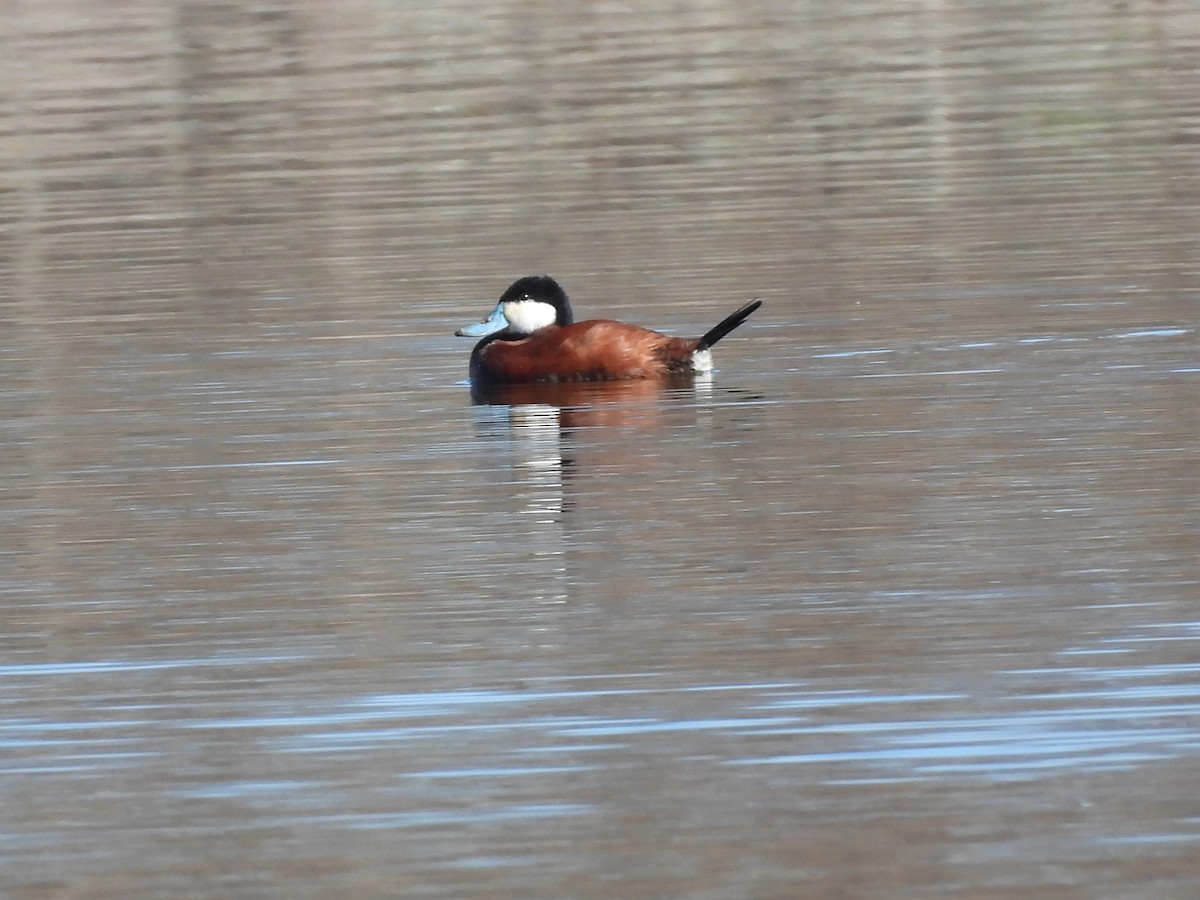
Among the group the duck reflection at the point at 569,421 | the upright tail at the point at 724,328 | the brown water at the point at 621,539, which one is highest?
the upright tail at the point at 724,328

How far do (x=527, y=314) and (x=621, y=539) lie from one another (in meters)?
4.65

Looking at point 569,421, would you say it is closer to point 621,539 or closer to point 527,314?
point 527,314

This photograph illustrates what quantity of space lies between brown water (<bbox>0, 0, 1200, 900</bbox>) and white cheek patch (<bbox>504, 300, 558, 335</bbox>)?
409 mm

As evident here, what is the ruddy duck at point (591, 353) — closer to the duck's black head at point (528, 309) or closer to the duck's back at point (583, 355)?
the duck's back at point (583, 355)

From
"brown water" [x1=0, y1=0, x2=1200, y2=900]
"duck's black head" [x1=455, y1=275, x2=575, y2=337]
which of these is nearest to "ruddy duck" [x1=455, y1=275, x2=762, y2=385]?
"duck's black head" [x1=455, y1=275, x2=575, y2=337]

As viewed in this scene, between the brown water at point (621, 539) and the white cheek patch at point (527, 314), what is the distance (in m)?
0.41

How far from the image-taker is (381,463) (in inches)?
437

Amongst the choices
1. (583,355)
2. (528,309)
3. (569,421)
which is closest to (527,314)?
(528,309)

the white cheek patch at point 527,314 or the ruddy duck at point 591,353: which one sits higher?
the white cheek patch at point 527,314

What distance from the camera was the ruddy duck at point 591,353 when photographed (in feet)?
42.7

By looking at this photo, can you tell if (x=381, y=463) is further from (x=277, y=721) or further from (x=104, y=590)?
(x=277, y=721)

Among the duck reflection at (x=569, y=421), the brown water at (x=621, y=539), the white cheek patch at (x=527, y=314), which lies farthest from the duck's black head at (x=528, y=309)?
the duck reflection at (x=569, y=421)

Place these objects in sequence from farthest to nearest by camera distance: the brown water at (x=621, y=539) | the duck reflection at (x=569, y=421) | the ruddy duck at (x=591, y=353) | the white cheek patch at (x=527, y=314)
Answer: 1. the white cheek patch at (x=527, y=314)
2. the ruddy duck at (x=591, y=353)
3. the duck reflection at (x=569, y=421)
4. the brown water at (x=621, y=539)

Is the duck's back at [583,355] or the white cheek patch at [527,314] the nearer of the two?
the duck's back at [583,355]
